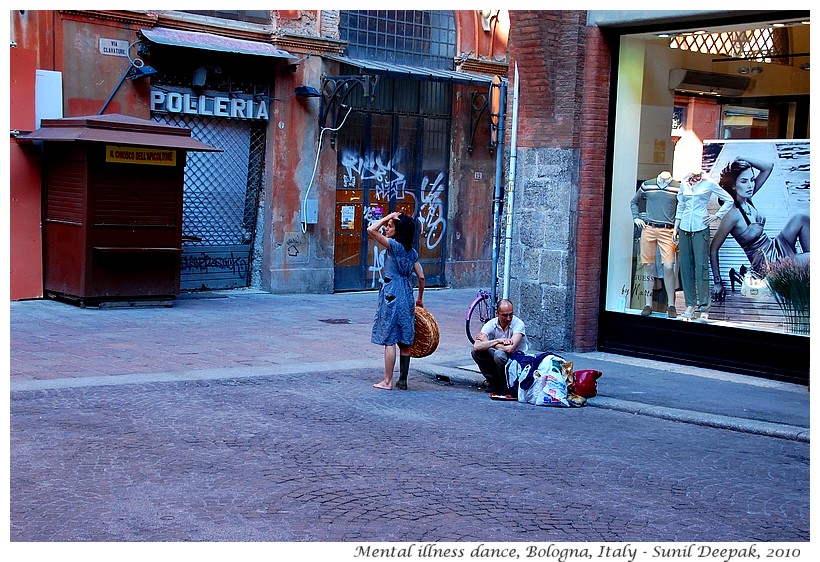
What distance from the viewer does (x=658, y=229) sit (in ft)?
40.4

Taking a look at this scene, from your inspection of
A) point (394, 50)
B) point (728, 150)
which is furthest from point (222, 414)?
point (394, 50)

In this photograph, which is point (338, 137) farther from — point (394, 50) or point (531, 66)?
point (531, 66)

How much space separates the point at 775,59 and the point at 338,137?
8.53 metres

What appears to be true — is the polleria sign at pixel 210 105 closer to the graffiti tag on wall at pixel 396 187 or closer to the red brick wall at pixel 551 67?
the graffiti tag on wall at pixel 396 187

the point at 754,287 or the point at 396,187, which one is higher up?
the point at 396,187

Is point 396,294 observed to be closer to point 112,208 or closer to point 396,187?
point 112,208

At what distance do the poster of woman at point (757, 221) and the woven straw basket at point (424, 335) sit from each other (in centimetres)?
336

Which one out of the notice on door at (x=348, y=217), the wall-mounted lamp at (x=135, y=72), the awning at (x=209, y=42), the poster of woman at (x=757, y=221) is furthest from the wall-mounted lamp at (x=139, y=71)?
the poster of woman at (x=757, y=221)

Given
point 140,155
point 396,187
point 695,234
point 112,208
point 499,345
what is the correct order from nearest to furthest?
point 499,345
point 695,234
point 112,208
point 140,155
point 396,187

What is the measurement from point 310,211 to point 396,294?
806 cm

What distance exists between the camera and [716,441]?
8461 mm

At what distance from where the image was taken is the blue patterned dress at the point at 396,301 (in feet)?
32.9

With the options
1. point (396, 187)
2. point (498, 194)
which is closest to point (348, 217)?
point (396, 187)

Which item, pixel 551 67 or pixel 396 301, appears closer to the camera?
pixel 396 301
